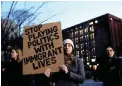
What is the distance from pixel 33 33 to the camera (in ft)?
14.8

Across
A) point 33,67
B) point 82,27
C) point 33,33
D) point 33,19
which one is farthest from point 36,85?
point 82,27

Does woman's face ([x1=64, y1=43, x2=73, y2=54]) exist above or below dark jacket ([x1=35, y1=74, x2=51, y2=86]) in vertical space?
above

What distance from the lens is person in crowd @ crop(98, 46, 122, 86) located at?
5.61 meters

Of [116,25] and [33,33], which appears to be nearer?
[33,33]

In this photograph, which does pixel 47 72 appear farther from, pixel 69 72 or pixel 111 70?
pixel 111 70

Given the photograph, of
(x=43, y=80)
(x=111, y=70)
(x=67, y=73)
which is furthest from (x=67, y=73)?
(x=111, y=70)

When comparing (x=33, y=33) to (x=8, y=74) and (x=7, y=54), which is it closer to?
(x=8, y=74)

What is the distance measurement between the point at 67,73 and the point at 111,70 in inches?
78.1

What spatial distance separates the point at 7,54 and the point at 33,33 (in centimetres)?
838

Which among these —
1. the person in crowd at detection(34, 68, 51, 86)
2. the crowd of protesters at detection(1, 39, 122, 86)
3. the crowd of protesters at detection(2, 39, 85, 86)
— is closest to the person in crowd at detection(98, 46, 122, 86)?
the crowd of protesters at detection(1, 39, 122, 86)

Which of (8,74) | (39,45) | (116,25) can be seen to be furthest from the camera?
(116,25)

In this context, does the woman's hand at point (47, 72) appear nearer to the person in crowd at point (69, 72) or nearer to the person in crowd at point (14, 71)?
the person in crowd at point (69, 72)

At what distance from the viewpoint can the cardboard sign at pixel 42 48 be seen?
4.18m

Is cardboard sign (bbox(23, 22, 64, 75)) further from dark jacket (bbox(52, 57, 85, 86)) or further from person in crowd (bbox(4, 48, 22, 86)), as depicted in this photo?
person in crowd (bbox(4, 48, 22, 86))
